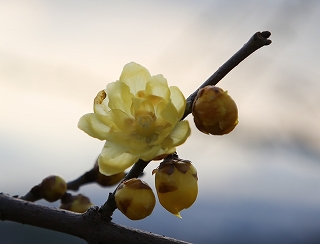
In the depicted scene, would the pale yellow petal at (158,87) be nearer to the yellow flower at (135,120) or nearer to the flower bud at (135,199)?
the yellow flower at (135,120)

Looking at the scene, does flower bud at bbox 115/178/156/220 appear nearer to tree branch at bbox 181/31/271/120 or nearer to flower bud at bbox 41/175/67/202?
tree branch at bbox 181/31/271/120

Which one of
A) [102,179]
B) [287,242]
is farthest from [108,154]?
[287,242]

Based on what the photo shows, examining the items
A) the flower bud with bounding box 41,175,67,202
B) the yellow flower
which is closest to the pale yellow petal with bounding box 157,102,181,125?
the yellow flower

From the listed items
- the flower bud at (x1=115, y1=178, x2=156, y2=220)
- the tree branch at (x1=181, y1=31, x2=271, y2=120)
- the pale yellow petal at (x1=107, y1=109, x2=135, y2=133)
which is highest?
the tree branch at (x1=181, y1=31, x2=271, y2=120)

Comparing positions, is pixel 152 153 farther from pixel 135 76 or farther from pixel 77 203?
pixel 77 203

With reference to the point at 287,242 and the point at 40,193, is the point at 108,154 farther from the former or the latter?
the point at 287,242

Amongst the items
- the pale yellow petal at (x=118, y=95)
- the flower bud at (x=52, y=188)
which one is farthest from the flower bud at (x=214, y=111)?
the flower bud at (x=52, y=188)

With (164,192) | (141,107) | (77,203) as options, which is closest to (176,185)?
(164,192)
